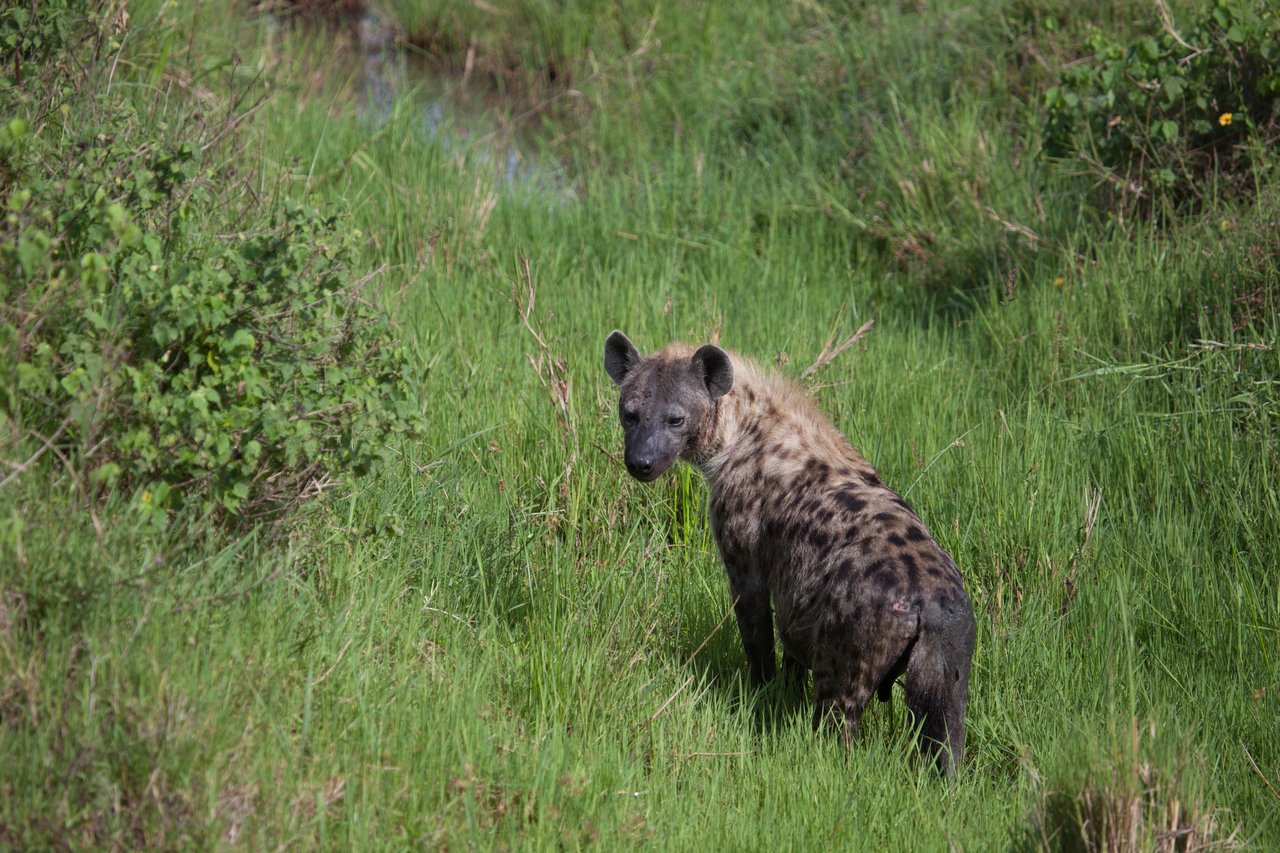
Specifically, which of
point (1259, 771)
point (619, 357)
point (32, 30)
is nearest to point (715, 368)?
point (619, 357)

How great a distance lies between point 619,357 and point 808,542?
4.49 feet

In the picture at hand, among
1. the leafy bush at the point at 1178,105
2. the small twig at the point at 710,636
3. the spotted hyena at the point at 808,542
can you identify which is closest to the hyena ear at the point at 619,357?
the spotted hyena at the point at 808,542

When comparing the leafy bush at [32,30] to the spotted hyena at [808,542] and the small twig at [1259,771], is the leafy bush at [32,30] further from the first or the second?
the small twig at [1259,771]

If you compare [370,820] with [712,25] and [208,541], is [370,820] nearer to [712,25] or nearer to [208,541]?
[208,541]

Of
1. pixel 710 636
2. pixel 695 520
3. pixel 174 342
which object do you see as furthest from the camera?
pixel 695 520

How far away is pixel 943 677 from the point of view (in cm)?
447

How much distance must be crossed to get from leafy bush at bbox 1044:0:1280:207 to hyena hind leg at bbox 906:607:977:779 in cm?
395

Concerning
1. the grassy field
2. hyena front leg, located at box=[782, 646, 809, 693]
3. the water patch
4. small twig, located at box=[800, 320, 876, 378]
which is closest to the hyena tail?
the grassy field

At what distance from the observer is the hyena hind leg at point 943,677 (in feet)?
14.6

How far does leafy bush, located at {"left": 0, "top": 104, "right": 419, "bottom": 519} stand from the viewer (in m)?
4.04

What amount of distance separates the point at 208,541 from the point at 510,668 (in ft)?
3.77

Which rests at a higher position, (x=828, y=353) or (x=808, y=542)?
(x=828, y=353)

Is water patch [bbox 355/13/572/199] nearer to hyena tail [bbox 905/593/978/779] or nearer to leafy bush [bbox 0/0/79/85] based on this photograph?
leafy bush [bbox 0/0/79/85]

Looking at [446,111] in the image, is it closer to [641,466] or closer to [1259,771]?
[641,466]
